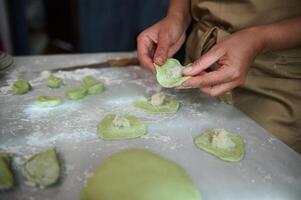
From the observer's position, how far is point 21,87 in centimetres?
102

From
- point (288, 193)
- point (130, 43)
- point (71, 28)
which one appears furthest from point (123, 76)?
point (71, 28)

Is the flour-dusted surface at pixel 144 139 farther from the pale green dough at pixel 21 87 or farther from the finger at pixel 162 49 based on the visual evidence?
the finger at pixel 162 49

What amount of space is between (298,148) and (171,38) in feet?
1.55

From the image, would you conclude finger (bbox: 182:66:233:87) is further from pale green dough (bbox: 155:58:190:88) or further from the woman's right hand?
the woman's right hand

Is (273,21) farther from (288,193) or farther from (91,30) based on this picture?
(91,30)

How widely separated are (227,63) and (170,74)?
15 cm

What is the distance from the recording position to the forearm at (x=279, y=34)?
2.93ft

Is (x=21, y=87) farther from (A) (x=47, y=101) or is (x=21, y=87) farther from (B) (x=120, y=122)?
(B) (x=120, y=122)

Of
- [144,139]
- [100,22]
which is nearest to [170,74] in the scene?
[144,139]

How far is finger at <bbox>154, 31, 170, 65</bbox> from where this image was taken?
3.08ft

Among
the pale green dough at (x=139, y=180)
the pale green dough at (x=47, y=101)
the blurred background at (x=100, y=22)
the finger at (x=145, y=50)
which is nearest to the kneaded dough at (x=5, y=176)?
the pale green dough at (x=139, y=180)

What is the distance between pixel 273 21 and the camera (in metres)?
0.94

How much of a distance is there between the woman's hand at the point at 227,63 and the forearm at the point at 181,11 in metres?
0.28

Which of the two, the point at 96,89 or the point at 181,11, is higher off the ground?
the point at 181,11
